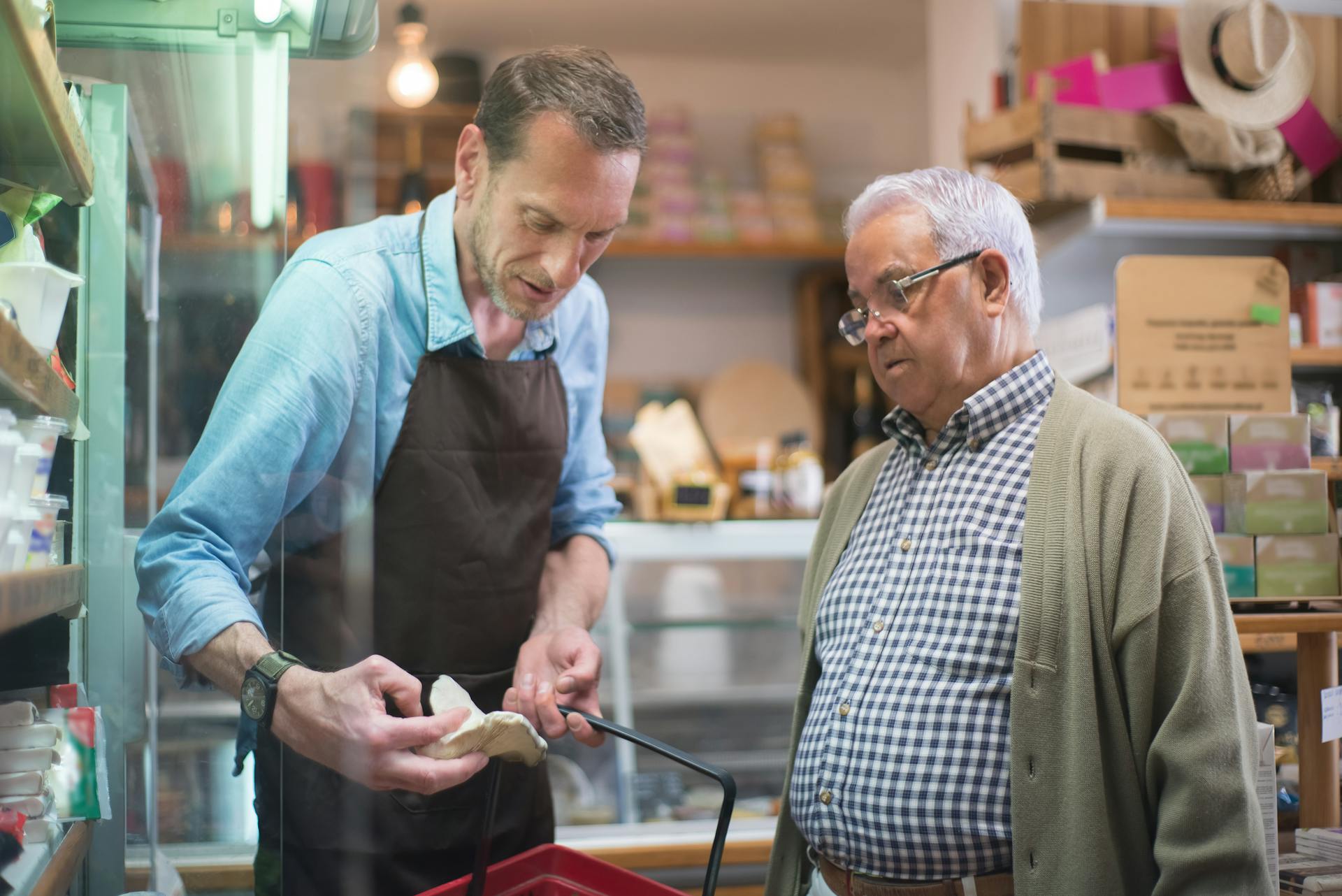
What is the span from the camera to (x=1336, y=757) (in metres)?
2.17

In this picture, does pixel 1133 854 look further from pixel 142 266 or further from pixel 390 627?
pixel 142 266

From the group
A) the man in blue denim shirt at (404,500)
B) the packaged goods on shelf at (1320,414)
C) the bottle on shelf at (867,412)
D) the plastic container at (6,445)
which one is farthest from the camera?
the bottle on shelf at (867,412)

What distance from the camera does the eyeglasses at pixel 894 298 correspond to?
1694mm

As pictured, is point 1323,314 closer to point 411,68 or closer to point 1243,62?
point 1243,62

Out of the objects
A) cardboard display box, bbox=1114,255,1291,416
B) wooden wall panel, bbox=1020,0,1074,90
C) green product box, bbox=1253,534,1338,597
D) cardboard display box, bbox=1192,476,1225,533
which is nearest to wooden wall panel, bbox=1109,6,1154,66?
wooden wall panel, bbox=1020,0,1074,90

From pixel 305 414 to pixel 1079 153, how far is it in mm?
2625

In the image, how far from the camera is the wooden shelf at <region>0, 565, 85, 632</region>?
0.88m

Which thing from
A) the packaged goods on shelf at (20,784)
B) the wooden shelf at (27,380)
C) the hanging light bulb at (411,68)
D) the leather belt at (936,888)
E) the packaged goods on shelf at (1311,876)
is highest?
the hanging light bulb at (411,68)

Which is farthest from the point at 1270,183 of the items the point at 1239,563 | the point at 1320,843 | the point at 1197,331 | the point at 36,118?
the point at 36,118

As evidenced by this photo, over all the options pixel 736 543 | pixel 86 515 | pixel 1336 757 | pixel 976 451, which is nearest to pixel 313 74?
pixel 86 515

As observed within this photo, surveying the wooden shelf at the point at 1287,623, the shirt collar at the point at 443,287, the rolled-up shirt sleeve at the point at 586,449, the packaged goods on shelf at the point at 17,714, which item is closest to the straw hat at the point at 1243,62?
the wooden shelf at the point at 1287,623

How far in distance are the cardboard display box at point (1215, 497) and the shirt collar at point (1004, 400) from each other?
2.21 feet

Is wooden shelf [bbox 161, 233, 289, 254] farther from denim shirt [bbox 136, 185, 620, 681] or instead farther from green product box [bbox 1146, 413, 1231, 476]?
green product box [bbox 1146, 413, 1231, 476]

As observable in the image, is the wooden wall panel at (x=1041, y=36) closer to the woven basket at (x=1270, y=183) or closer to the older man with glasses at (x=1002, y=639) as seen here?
the woven basket at (x=1270, y=183)
